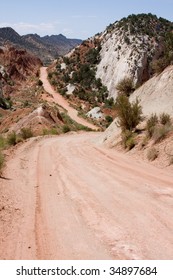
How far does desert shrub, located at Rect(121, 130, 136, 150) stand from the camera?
1958 cm

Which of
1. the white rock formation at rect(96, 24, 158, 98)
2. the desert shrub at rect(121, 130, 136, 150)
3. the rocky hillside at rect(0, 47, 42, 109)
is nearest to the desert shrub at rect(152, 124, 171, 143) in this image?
the desert shrub at rect(121, 130, 136, 150)

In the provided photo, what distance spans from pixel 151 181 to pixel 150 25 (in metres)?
76.6

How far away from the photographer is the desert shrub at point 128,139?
771 inches

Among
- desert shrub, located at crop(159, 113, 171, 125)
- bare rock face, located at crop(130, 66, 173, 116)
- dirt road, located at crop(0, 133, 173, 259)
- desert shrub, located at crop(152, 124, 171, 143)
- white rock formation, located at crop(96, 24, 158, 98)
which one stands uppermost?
white rock formation, located at crop(96, 24, 158, 98)

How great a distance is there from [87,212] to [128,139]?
434 inches

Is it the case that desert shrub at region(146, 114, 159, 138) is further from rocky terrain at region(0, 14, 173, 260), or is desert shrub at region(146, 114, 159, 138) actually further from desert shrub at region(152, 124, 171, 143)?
desert shrub at region(152, 124, 171, 143)

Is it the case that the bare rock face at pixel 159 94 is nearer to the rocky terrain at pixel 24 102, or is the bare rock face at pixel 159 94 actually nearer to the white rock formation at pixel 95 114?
the rocky terrain at pixel 24 102

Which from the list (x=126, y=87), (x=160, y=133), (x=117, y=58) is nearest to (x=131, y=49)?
(x=117, y=58)

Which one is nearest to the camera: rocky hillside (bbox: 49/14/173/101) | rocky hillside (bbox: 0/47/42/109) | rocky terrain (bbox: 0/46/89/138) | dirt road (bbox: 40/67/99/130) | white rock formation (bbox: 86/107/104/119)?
rocky terrain (bbox: 0/46/89/138)

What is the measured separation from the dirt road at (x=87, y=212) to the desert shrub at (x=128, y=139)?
2.90 m

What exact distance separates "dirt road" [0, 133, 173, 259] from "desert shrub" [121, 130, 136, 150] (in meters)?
2.90

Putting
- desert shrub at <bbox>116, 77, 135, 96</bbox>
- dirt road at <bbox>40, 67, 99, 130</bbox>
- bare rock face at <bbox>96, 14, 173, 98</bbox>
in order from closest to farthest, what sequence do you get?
1. desert shrub at <bbox>116, 77, 135, 96</bbox>
2. dirt road at <bbox>40, 67, 99, 130</bbox>
3. bare rock face at <bbox>96, 14, 173, 98</bbox>

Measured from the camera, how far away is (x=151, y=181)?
42.0ft

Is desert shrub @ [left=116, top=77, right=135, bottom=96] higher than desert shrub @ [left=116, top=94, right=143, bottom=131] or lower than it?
higher
